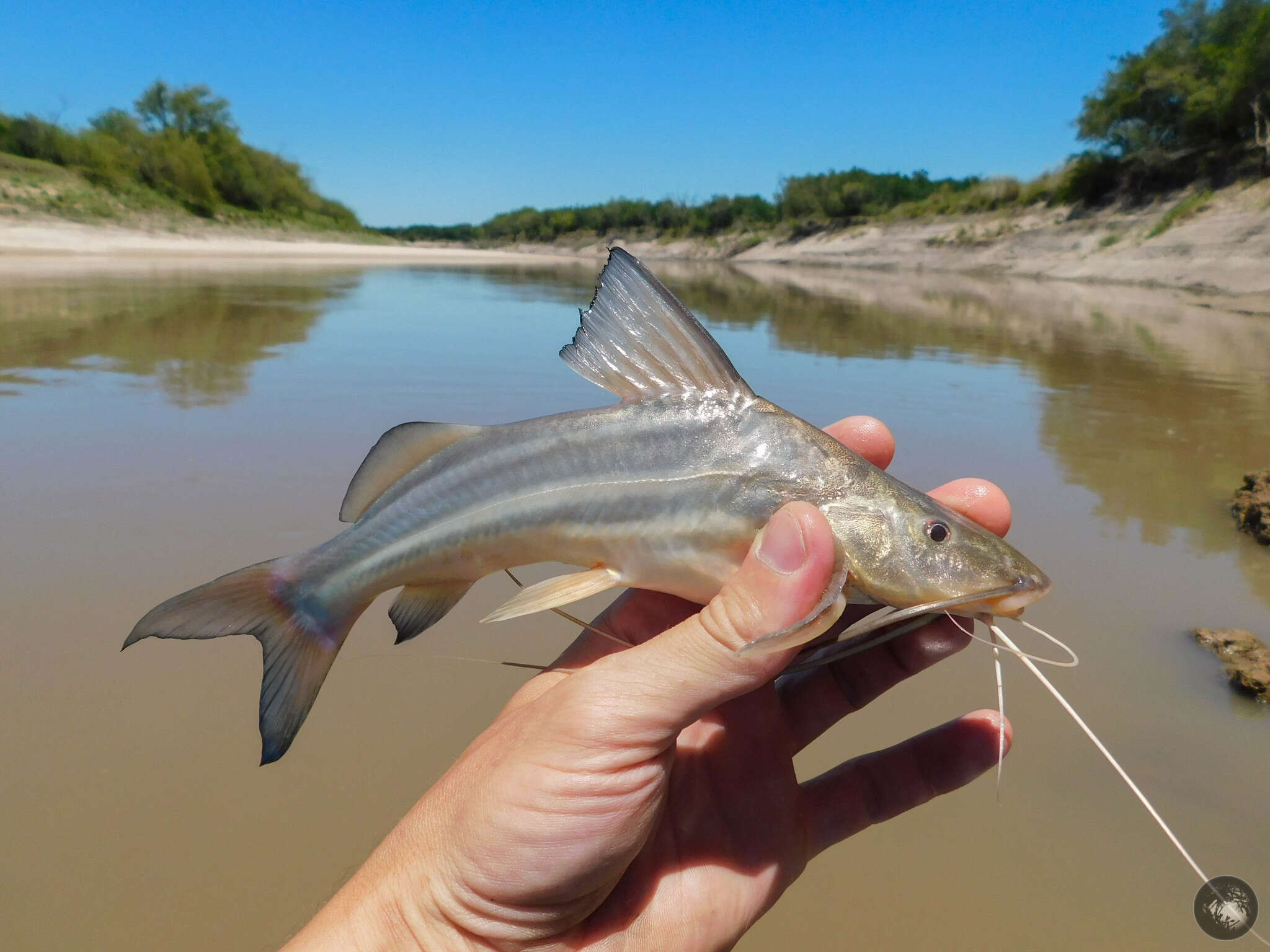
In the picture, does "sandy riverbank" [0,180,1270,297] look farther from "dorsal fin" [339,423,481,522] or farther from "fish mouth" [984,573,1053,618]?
"dorsal fin" [339,423,481,522]

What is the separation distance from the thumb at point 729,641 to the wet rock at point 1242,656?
2688mm

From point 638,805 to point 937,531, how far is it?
3.30 feet

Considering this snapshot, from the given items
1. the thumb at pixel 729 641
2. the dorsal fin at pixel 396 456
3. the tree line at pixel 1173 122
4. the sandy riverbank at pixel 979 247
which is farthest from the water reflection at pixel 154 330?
the tree line at pixel 1173 122

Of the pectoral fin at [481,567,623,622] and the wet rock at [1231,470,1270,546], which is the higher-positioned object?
the pectoral fin at [481,567,623,622]

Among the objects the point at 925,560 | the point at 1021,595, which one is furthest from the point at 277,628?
the point at 1021,595

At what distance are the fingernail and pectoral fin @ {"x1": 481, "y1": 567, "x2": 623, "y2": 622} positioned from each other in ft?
1.62

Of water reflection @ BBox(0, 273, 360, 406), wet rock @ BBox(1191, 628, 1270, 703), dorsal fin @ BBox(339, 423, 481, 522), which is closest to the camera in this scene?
dorsal fin @ BBox(339, 423, 481, 522)

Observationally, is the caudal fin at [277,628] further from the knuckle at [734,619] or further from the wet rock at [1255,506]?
the wet rock at [1255,506]

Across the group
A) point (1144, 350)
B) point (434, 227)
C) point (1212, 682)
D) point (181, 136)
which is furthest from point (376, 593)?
point (434, 227)

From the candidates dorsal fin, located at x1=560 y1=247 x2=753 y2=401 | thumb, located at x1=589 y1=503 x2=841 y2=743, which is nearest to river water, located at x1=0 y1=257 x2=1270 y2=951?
thumb, located at x1=589 y1=503 x2=841 y2=743

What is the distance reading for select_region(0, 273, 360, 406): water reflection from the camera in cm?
897

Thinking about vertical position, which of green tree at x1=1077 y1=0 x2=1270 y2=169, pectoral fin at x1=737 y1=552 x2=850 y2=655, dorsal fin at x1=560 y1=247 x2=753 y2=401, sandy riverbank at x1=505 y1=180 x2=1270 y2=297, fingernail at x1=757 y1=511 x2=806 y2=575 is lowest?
sandy riverbank at x1=505 y1=180 x2=1270 y2=297

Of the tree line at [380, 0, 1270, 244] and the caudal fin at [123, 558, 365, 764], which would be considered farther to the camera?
the tree line at [380, 0, 1270, 244]

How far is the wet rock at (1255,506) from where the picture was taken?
188 inches
